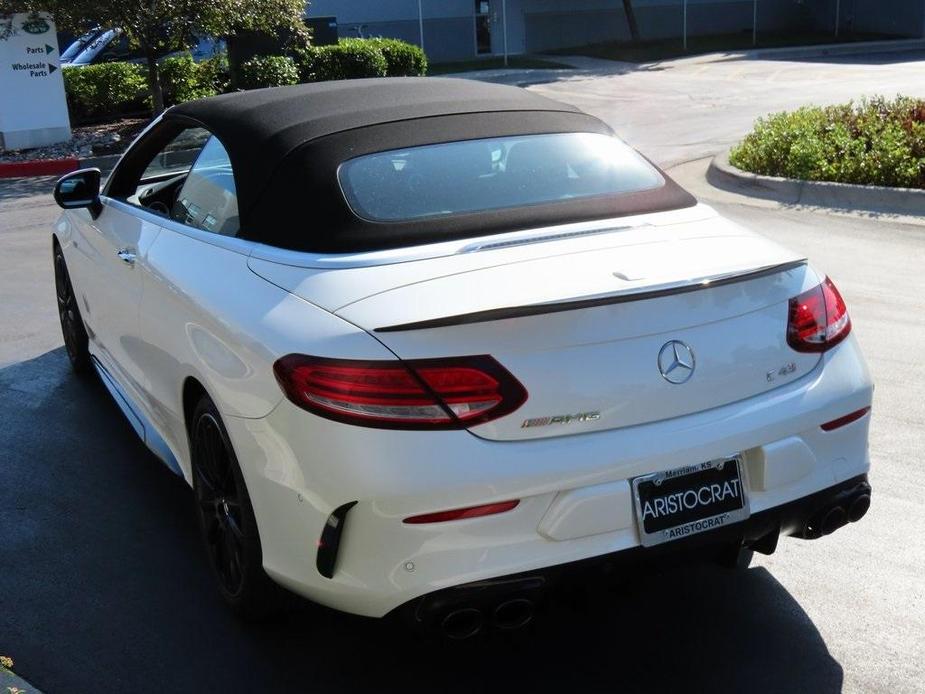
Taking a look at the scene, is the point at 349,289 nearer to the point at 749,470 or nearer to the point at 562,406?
the point at 562,406

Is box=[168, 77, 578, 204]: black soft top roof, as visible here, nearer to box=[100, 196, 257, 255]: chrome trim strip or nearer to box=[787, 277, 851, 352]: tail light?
box=[100, 196, 257, 255]: chrome trim strip

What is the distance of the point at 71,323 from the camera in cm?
663

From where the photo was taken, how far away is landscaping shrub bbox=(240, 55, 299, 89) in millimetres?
20016

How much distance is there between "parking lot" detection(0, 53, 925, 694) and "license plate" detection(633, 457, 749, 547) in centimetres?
26

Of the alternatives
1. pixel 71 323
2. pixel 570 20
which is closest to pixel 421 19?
pixel 570 20

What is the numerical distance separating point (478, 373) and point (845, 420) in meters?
1.18

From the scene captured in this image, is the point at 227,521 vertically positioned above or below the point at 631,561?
below

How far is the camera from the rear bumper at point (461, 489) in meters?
3.04

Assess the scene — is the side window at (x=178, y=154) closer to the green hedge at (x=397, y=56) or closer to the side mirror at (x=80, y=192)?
the side mirror at (x=80, y=192)

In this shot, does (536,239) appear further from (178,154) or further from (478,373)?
(178,154)

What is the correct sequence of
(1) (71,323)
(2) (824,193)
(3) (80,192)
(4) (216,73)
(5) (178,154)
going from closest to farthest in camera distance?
(5) (178,154) → (3) (80,192) → (1) (71,323) → (2) (824,193) → (4) (216,73)

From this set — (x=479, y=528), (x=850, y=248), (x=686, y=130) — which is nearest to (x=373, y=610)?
(x=479, y=528)

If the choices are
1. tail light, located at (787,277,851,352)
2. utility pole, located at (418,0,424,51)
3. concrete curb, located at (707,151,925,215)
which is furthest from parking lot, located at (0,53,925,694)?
utility pole, located at (418,0,424,51)

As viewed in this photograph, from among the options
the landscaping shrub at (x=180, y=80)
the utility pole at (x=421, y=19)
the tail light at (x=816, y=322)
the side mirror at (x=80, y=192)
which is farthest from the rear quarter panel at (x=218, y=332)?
the utility pole at (x=421, y=19)
